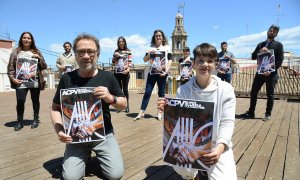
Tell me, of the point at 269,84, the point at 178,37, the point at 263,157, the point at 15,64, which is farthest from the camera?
the point at 178,37

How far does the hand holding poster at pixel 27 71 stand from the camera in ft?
15.9

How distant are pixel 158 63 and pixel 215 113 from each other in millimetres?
3487

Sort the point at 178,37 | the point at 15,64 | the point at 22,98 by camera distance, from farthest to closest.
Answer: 1. the point at 178,37
2. the point at 22,98
3. the point at 15,64

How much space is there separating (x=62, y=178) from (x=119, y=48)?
4384mm

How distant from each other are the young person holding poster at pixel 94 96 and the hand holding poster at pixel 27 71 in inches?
95.1

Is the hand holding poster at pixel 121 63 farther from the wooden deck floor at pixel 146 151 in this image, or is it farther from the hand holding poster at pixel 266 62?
the hand holding poster at pixel 266 62

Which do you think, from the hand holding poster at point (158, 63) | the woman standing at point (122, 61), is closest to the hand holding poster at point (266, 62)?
the hand holding poster at point (158, 63)

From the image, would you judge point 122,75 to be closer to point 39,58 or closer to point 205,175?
point 39,58

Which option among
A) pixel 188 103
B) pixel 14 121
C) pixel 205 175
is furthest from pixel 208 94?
pixel 14 121

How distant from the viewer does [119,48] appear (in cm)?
668

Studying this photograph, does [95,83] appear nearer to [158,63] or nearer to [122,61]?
[158,63]

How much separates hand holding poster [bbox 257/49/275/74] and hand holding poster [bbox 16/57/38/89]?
15.6 feet

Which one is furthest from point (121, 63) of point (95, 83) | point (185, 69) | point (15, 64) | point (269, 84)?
point (95, 83)

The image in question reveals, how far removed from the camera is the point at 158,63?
→ 5816 millimetres
